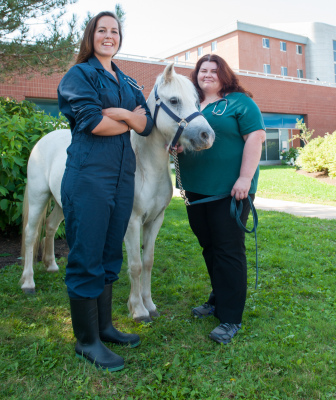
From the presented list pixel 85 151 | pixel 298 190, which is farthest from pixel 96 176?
pixel 298 190

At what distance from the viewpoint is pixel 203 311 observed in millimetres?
3166

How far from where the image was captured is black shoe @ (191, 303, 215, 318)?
10.3ft

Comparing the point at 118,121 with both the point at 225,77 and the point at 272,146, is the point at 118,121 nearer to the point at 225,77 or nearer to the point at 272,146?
the point at 225,77

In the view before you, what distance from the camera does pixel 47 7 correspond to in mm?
7176

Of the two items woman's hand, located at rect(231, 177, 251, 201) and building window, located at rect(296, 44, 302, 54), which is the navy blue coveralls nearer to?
woman's hand, located at rect(231, 177, 251, 201)

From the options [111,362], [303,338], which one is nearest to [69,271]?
[111,362]

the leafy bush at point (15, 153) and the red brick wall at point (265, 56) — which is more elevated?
the red brick wall at point (265, 56)

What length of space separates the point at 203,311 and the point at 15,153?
→ 10.9 ft

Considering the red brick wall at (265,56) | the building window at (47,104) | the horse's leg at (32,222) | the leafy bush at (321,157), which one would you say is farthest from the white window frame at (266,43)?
the horse's leg at (32,222)

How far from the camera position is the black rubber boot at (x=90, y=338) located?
2.33 m

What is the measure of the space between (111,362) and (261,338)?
1.14 m

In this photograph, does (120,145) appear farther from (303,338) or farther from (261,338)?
(303,338)

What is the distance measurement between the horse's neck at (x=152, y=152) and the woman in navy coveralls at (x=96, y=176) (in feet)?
1.01

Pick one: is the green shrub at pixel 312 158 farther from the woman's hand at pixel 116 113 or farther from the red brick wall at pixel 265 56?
the red brick wall at pixel 265 56
